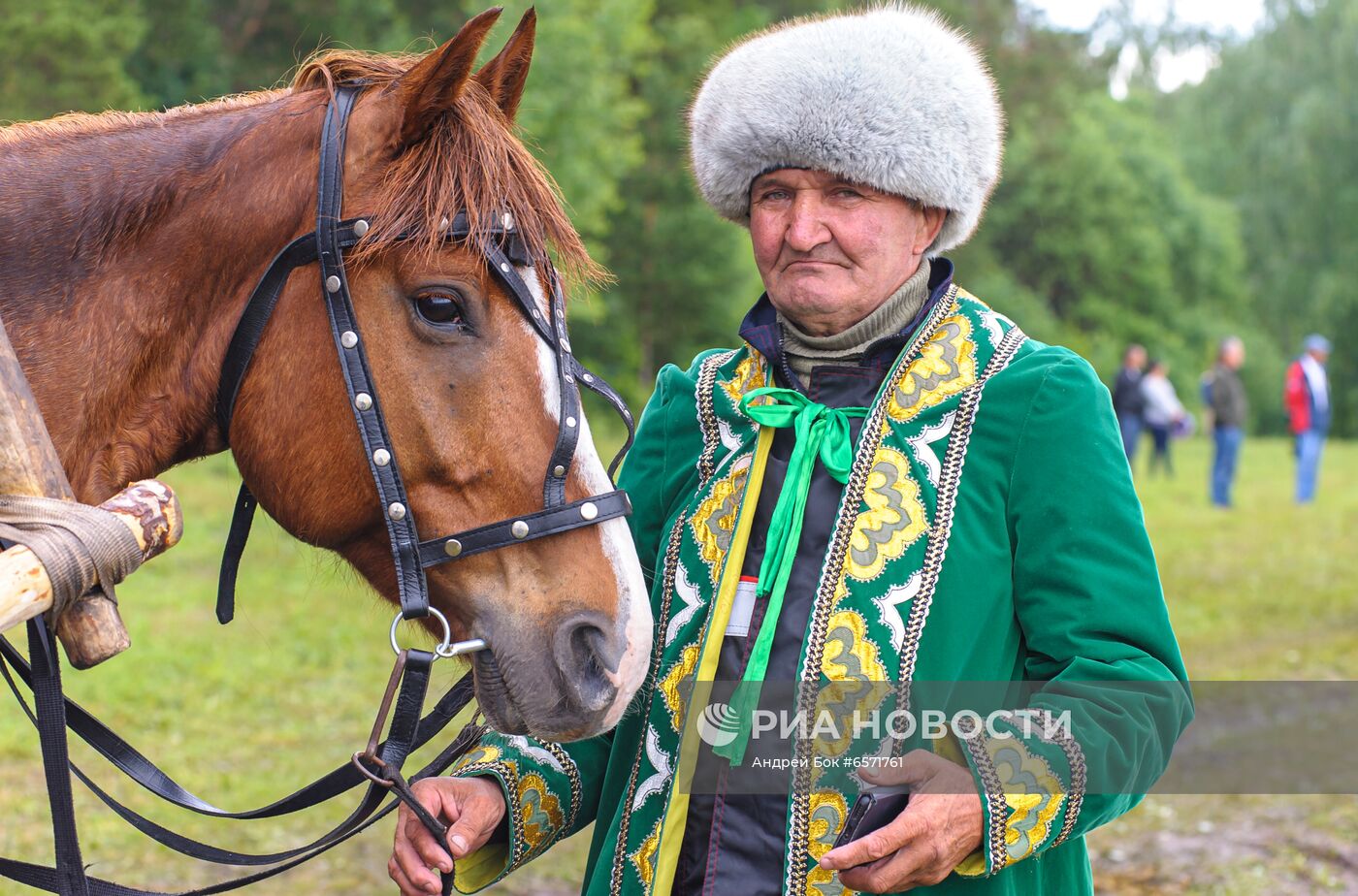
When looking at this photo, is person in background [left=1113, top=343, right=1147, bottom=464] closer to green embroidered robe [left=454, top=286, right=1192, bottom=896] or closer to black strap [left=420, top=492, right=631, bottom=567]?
green embroidered robe [left=454, top=286, right=1192, bottom=896]

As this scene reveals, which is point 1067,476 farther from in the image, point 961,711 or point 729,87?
point 729,87

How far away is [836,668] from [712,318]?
56.3 feet

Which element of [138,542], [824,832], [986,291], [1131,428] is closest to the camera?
[138,542]

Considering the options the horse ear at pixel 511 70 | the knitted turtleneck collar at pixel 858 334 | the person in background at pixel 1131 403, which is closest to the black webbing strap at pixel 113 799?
the knitted turtleneck collar at pixel 858 334

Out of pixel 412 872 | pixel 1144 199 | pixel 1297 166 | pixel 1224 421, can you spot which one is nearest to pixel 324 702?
pixel 412 872

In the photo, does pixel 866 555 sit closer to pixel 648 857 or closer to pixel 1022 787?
pixel 1022 787

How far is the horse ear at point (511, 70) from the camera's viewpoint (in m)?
2.26

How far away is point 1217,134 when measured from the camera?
38969 mm

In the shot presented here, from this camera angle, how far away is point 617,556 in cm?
210

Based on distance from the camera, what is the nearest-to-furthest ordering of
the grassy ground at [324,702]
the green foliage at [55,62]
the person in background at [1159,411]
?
the grassy ground at [324,702] → the green foliage at [55,62] → the person in background at [1159,411]

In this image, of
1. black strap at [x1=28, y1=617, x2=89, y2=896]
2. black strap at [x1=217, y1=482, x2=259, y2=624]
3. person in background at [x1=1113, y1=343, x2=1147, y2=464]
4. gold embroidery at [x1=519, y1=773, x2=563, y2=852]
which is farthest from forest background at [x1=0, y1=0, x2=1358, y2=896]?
person in background at [x1=1113, y1=343, x2=1147, y2=464]

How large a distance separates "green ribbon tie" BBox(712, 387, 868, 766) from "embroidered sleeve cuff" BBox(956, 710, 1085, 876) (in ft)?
1.18

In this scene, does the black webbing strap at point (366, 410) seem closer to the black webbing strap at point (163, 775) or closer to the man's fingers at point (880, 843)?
the black webbing strap at point (163, 775)

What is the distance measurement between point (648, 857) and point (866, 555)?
24.4 inches
